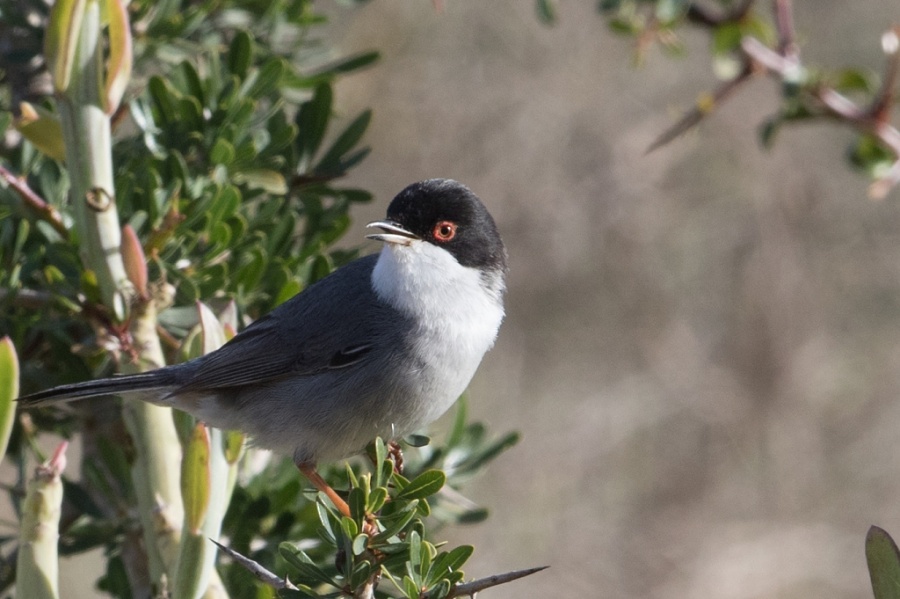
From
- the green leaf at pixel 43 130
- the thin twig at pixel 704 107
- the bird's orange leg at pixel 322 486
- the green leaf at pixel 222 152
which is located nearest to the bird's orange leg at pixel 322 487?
the bird's orange leg at pixel 322 486

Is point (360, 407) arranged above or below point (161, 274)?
below

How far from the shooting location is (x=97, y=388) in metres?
2.69

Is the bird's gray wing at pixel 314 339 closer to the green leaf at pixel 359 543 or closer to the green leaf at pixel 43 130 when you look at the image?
the green leaf at pixel 43 130

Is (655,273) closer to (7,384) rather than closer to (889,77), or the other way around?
(889,77)

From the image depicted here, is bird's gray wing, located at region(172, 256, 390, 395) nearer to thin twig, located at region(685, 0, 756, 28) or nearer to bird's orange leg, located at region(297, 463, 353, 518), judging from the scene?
bird's orange leg, located at region(297, 463, 353, 518)

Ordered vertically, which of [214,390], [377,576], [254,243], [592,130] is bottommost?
[592,130]

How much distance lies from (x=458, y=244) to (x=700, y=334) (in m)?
6.42

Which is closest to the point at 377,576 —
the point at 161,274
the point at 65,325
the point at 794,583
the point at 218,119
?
the point at 161,274

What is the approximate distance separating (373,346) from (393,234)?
372mm

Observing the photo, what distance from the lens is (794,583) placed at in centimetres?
811

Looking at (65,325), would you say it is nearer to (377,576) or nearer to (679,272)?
(377,576)

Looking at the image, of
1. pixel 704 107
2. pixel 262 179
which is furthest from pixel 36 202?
pixel 704 107

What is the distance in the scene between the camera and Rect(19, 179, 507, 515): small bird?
314 cm

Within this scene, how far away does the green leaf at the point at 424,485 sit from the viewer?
2002 mm
